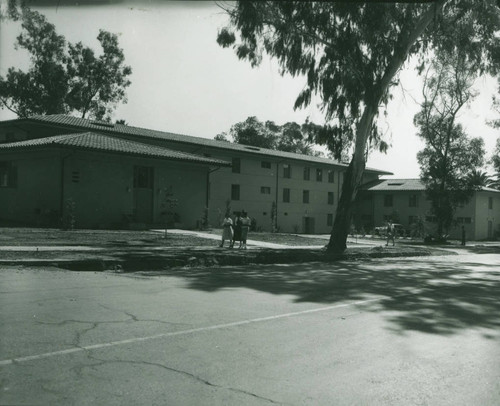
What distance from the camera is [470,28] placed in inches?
933

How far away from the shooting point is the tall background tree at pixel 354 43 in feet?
67.3

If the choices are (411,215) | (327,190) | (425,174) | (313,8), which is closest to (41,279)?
(313,8)

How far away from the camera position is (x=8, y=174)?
3050 centimetres

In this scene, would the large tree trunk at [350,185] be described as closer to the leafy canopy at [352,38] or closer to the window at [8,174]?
the leafy canopy at [352,38]

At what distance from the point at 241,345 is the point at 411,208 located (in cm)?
5566

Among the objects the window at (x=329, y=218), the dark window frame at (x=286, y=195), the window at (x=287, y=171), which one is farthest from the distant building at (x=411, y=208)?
the window at (x=287, y=171)

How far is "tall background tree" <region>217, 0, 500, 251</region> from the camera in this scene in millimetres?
20516

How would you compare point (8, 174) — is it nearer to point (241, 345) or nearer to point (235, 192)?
point (235, 192)

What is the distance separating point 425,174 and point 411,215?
47.2 ft

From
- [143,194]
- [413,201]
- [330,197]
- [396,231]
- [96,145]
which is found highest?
[96,145]

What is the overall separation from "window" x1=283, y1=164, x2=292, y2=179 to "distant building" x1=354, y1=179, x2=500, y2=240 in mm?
9891

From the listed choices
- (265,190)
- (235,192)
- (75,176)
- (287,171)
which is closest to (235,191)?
(235,192)

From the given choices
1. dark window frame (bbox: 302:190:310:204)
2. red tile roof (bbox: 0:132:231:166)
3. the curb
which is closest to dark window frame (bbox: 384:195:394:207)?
dark window frame (bbox: 302:190:310:204)

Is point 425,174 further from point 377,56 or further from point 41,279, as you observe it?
point 41,279
